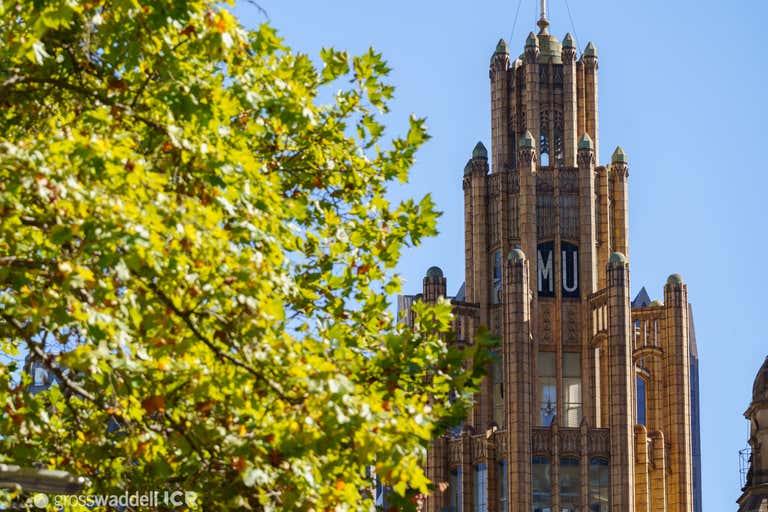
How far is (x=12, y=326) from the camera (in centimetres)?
2091

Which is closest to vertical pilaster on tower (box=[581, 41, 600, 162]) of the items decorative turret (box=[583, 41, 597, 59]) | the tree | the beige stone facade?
decorative turret (box=[583, 41, 597, 59])

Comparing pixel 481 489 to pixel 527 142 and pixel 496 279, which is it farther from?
pixel 527 142

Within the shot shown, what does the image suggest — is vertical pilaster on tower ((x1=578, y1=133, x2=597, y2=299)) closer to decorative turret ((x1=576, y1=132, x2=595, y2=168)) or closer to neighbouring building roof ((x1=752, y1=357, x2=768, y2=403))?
decorative turret ((x1=576, y1=132, x2=595, y2=168))

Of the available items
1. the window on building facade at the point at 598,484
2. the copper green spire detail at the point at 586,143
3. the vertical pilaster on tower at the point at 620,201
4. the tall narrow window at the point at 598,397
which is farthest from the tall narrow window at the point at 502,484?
the copper green spire detail at the point at 586,143

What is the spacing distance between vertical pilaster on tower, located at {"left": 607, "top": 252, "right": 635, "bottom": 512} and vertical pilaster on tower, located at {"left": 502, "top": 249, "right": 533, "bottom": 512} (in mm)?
3960

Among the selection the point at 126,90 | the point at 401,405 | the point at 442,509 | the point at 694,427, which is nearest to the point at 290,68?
the point at 126,90

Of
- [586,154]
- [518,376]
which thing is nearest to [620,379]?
[518,376]

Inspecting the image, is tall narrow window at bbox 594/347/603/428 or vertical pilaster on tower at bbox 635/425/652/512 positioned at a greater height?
tall narrow window at bbox 594/347/603/428

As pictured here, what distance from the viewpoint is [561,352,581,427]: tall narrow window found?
3903 inches

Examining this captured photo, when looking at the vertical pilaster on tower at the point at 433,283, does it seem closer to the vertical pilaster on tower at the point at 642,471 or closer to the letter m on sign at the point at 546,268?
the letter m on sign at the point at 546,268

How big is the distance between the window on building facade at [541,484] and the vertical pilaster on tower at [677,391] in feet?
22.9

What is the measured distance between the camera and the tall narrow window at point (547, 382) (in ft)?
324

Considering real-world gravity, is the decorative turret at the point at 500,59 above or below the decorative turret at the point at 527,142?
above

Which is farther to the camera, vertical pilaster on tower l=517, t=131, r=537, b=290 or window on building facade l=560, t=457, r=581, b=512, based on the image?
vertical pilaster on tower l=517, t=131, r=537, b=290
